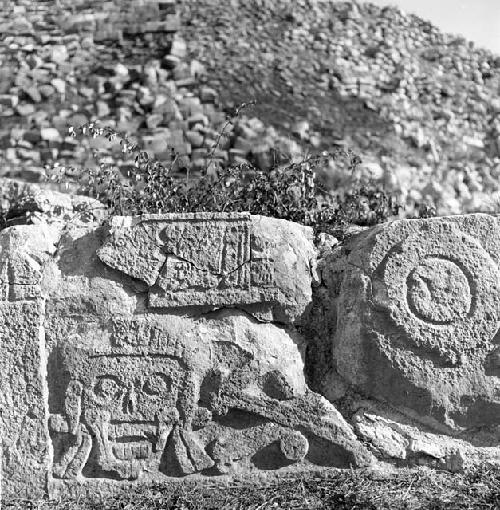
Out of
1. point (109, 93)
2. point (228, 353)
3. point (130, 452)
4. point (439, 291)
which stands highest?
point (439, 291)

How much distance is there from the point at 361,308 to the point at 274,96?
7.15 meters

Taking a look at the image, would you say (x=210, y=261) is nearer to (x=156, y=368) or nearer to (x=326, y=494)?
(x=156, y=368)

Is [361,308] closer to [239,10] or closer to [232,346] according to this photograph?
[232,346]

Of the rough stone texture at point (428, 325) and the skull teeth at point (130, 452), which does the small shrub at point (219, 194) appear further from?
the skull teeth at point (130, 452)

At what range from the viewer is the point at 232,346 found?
12.0 ft

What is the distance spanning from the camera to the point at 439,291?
369 cm

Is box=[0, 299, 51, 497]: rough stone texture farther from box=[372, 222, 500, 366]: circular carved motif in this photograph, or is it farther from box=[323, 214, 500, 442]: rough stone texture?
box=[372, 222, 500, 366]: circular carved motif

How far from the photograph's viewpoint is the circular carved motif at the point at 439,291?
3668 millimetres

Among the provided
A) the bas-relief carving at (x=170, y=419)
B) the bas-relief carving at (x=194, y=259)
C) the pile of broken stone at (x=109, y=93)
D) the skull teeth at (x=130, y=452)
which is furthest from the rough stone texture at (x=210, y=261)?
the pile of broken stone at (x=109, y=93)

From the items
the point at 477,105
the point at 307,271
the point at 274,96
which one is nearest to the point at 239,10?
the point at 274,96

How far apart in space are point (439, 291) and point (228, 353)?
3.06 ft

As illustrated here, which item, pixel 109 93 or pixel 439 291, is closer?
pixel 439 291

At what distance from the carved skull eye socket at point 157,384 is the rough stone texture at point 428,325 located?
734mm

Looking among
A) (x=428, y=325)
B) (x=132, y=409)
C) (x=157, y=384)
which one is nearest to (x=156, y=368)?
(x=157, y=384)
